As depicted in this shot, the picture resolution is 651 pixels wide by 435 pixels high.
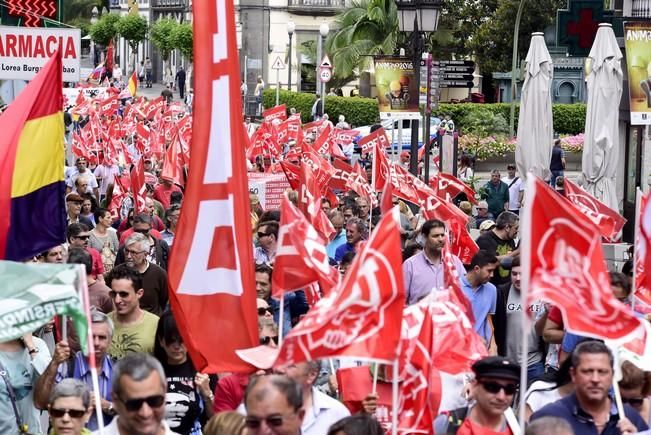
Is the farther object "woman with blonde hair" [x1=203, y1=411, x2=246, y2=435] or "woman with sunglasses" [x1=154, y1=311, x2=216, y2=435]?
"woman with sunglasses" [x1=154, y1=311, x2=216, y2=435]

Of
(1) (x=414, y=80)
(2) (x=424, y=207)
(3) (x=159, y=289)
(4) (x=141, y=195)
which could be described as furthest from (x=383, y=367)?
(1) (x=414, y=80)

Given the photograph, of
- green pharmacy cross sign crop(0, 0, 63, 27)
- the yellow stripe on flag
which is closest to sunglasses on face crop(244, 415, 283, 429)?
the yellow stripe on flag

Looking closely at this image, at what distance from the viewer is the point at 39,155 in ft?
30.3

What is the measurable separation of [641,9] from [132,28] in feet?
193

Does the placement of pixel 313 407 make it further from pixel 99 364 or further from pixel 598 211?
pixel 598 211

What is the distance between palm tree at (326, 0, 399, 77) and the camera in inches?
1994

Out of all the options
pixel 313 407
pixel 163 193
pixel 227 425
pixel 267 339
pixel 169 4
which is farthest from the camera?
pixel 169 4

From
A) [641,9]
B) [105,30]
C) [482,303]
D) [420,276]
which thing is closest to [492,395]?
[482,303]

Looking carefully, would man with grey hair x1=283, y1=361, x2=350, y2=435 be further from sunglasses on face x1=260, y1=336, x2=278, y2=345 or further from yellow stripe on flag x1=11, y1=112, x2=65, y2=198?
yellow stripe on flag x1=11, y1=112, x2=65, y2=198

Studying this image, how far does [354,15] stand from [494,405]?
47.3 meters

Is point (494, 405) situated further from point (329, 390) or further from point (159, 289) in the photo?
point (159, 289)

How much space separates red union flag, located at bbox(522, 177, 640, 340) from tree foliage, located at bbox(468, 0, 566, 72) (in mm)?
Result: 45490

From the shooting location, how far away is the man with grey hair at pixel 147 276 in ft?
35.9

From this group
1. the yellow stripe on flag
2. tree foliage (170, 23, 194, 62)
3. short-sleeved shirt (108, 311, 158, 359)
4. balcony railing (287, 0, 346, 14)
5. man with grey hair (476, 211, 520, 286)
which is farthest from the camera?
balcony railing (287, 0, 346, 14)
